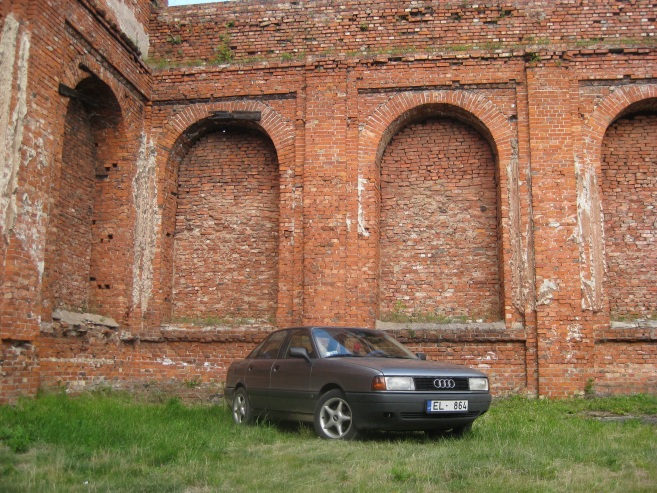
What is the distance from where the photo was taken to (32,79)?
9.25 metres

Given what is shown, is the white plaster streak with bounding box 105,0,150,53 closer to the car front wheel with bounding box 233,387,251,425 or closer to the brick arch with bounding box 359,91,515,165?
the brick arch with bounding box 359,91,515,165

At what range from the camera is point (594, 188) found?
11.7 meters

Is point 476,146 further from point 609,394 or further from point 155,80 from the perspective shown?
point 155,80

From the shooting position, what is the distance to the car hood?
6754 millimetres

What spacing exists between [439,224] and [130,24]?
22.8 ft

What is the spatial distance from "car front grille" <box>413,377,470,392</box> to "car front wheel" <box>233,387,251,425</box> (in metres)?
2.50

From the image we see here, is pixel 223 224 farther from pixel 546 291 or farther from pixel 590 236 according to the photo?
pixel 590 236

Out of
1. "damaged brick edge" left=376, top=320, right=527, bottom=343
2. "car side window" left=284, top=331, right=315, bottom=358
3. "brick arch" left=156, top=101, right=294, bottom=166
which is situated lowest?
"car side window" left=284, top=331, right=315, bottom=358

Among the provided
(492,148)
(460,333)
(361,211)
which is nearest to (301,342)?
(460,333)

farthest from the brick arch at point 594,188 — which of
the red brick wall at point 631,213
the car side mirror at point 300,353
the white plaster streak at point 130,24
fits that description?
the white plaster streak at point 130,24

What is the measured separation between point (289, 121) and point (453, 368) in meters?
6.83

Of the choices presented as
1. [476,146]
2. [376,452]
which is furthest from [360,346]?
[476,146]

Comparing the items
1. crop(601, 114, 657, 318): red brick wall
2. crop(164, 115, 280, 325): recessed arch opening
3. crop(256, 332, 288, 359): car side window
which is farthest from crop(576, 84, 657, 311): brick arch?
crop(256, 332, 288, 359): car side window

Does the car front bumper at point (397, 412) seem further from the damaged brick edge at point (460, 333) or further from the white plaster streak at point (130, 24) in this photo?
the white plaster streak at point (130, 24)
